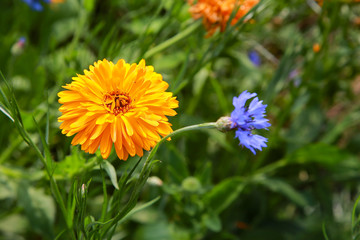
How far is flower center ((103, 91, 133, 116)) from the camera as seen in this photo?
2.03 ft

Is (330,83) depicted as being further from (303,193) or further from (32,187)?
(32,187)

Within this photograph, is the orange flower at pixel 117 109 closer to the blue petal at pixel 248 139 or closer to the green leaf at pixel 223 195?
the blue petal at pixel 248 139

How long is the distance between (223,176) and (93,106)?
703mm

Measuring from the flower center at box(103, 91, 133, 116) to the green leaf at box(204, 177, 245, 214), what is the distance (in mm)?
441

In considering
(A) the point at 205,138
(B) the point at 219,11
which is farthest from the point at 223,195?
(B) the point at 219,11

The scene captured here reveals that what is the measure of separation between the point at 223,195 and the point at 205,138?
0.26 m

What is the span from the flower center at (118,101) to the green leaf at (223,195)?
17.4 inches

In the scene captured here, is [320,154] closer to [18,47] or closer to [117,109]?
[117,109]

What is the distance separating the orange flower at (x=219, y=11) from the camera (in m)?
0.87

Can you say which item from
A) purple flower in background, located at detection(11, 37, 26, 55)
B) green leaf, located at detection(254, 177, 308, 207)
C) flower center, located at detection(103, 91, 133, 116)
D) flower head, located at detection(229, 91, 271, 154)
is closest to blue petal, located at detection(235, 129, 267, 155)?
flower head, located at detection(229, 91, 271, 154)

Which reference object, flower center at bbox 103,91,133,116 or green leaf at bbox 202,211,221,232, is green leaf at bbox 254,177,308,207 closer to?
green leaf at bbox 202,211,221,232

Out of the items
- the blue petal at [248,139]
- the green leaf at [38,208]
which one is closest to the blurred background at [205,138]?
the green leaf at [38,208]

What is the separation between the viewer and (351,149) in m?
1.36

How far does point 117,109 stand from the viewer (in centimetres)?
62
